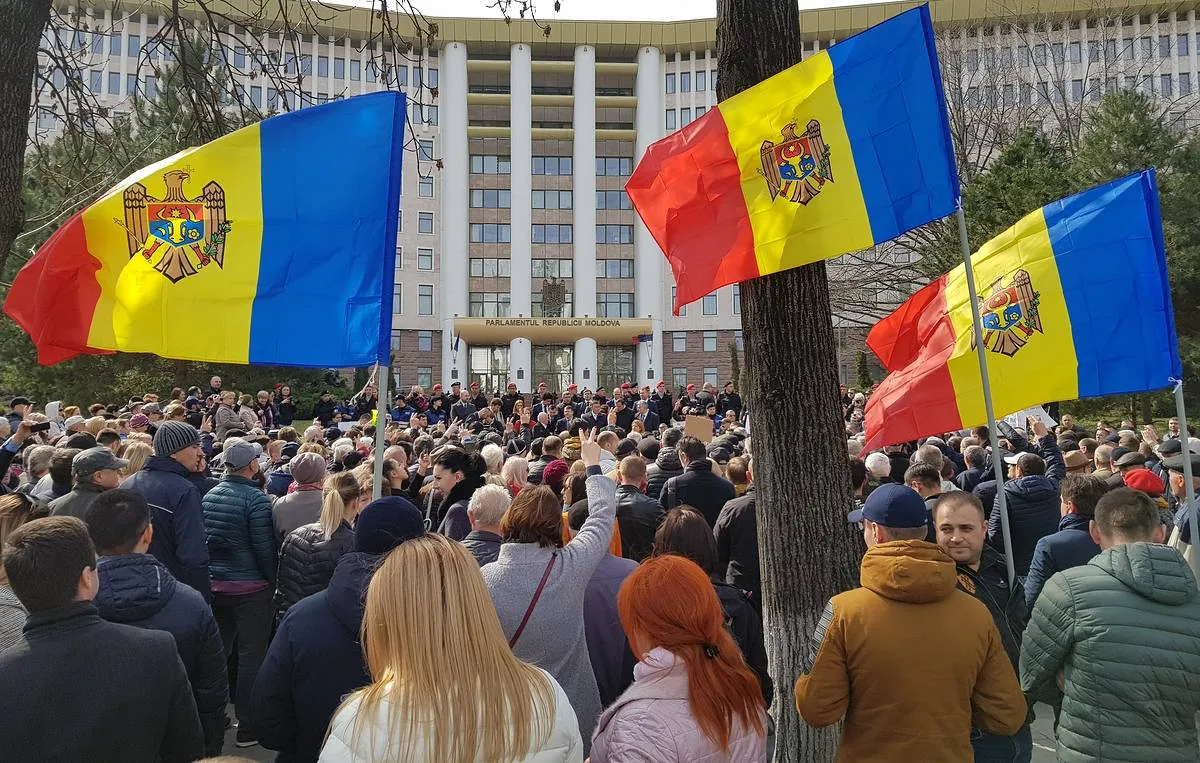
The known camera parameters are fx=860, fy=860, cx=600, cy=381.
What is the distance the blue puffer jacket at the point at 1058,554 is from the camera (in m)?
5.08

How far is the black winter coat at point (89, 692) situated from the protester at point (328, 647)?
1.10ft

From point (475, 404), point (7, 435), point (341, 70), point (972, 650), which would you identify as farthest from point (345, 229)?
point (341, 70)

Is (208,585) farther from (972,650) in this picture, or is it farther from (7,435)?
(7,435)

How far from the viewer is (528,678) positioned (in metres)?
2.33

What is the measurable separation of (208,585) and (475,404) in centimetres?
1795

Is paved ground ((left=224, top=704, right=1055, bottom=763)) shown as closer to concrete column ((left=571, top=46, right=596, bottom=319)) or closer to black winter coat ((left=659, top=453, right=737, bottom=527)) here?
black winter coat ((left=659, top=453, right=737, bottom=527))

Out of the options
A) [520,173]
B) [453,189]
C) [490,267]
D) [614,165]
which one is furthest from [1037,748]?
[614,165]

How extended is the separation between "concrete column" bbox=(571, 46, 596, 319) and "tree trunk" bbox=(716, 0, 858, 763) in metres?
48.2

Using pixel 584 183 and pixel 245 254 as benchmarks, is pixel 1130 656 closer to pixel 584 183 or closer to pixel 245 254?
pixel 245 254

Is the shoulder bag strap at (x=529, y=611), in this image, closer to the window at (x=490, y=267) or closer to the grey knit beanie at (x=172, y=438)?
the grey knit beanie at (x=172, y=438)

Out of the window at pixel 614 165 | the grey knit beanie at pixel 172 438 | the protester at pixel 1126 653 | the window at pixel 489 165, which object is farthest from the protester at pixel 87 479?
the window at pixel 614 165

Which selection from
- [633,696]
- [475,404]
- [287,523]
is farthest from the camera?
[475,404]

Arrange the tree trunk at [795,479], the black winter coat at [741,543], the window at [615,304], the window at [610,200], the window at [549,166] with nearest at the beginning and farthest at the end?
the tree trunk at [795,479], the black winter coat at [741,543], the window at [615,304], the window at [549,166], the window at [610,200]

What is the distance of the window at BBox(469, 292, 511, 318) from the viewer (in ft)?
177
